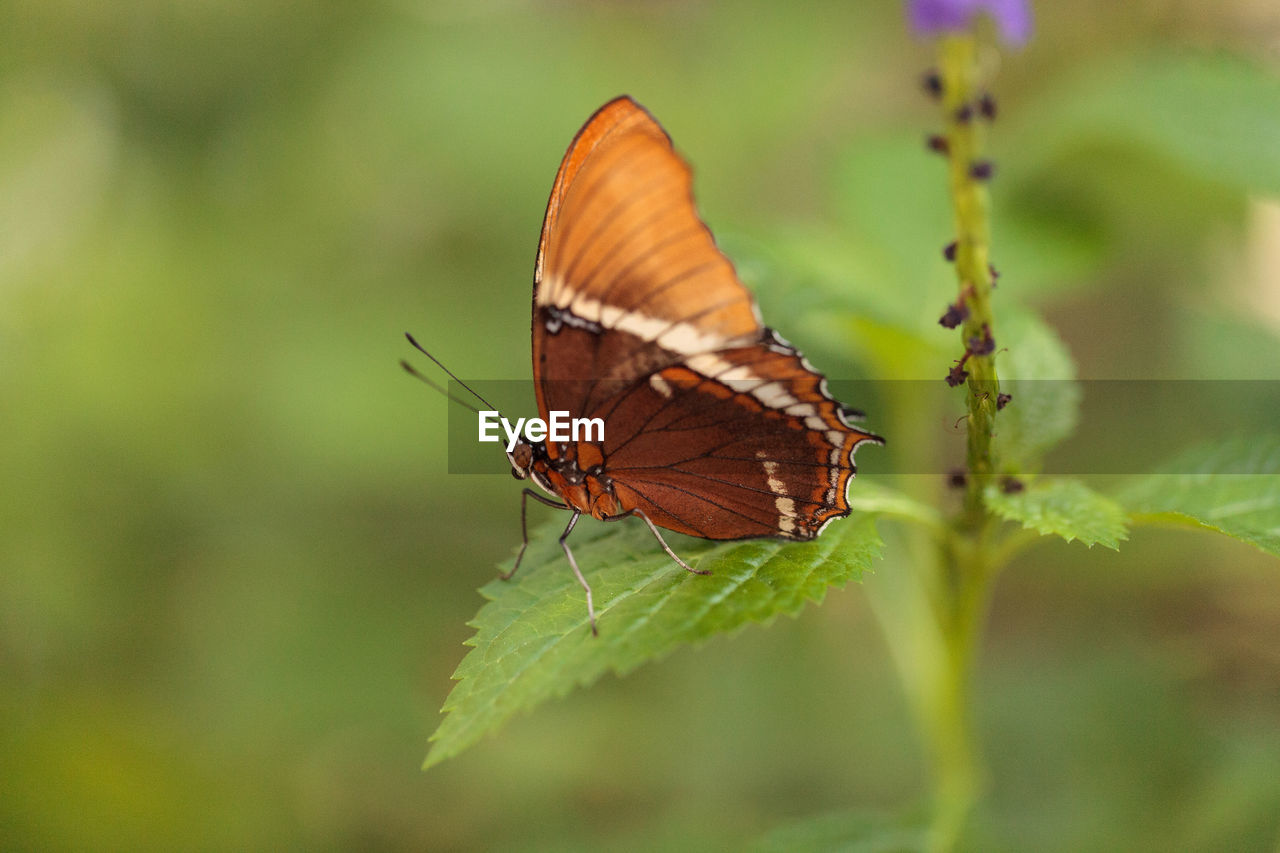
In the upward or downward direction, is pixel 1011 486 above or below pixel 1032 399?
below

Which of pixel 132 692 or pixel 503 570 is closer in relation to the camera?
pixel 503 570

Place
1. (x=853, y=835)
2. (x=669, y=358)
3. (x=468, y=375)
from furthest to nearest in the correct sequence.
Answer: (x=468, y=375) < (x=853, y=835) < (x=669, y=358)

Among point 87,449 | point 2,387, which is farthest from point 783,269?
point 2,387

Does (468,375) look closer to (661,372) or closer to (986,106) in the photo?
(661,372)

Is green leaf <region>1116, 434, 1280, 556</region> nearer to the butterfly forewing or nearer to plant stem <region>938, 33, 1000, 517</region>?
plant stem <region>938, 33, 1000, 517</region>

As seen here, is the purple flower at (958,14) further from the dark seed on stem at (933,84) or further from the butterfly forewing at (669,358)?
the butterfly forewing at (669,358)

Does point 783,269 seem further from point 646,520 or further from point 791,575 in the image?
point 791,575

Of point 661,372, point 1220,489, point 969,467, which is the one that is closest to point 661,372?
point 661,372
